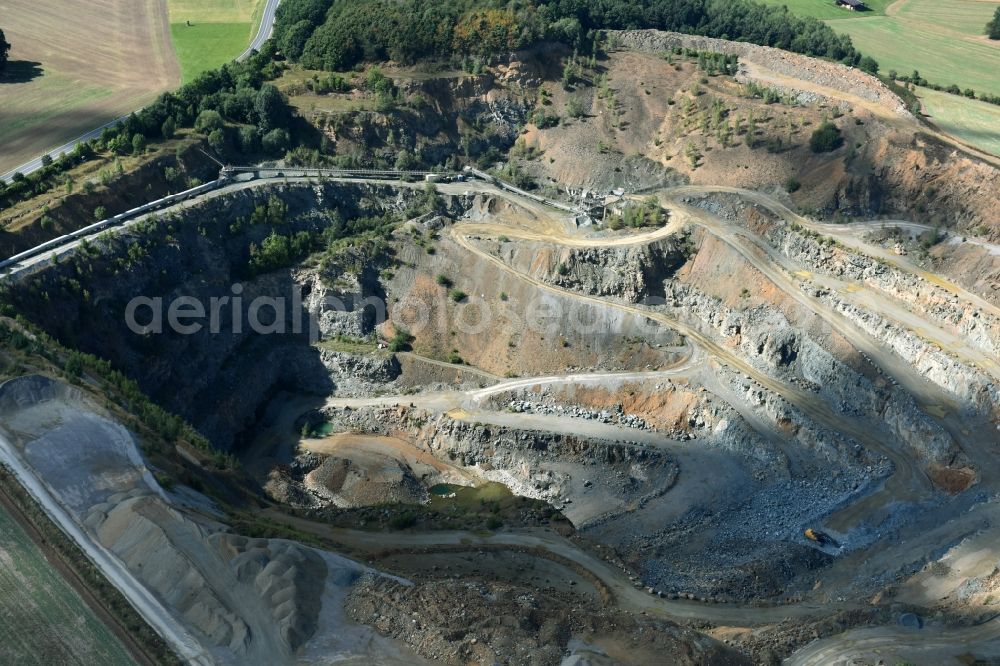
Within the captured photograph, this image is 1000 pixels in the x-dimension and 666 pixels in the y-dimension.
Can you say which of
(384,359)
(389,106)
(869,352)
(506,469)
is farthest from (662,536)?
(389,106)

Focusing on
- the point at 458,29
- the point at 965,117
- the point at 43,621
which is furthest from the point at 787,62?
the point at 43,621

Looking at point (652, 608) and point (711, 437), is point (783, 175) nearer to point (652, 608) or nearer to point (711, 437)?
point (711, 437)

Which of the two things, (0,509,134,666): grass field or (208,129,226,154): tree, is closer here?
(0,509,134,666): grass field

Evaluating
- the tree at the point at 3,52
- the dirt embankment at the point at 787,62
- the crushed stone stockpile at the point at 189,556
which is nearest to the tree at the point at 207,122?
the tree at the point at 3,52

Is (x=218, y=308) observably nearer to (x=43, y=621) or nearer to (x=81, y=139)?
(x=81, y=139)

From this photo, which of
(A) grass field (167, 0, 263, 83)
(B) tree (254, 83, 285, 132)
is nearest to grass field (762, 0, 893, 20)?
(A) grass field (167, 0, 263, 83)

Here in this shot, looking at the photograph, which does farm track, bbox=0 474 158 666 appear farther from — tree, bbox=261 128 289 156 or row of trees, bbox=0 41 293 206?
tree, bbox=261 128 289 156
